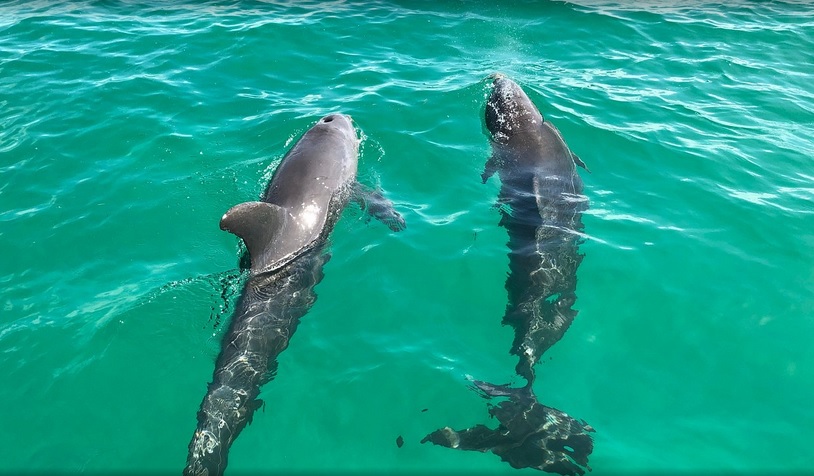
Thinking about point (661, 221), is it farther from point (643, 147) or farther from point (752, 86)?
point (752, 86)

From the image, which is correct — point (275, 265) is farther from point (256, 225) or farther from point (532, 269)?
point (532, 269)

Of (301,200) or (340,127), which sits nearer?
(301,200)

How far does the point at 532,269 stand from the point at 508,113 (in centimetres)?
415

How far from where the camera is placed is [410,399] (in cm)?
740

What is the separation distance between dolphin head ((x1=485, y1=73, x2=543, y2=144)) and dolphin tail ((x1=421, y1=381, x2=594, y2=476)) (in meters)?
5.76

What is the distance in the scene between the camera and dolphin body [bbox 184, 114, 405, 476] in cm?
686

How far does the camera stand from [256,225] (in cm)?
809

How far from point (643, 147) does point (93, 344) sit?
10.2m

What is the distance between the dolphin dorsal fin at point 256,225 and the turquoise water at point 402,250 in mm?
545

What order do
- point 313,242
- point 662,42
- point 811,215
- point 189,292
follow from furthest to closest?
point 662,42 → point 811,215 → point 313,242 → point 189,292

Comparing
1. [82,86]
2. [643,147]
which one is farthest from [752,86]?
[82,86]

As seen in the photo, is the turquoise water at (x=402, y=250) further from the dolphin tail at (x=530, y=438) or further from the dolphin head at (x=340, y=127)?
the dolphin head at (x=340, y=127)

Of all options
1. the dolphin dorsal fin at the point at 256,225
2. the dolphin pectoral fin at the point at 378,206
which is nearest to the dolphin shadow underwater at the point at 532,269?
the dolphin pectoral fin at the point at 378,206

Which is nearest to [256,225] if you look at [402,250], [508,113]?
[402,250]
